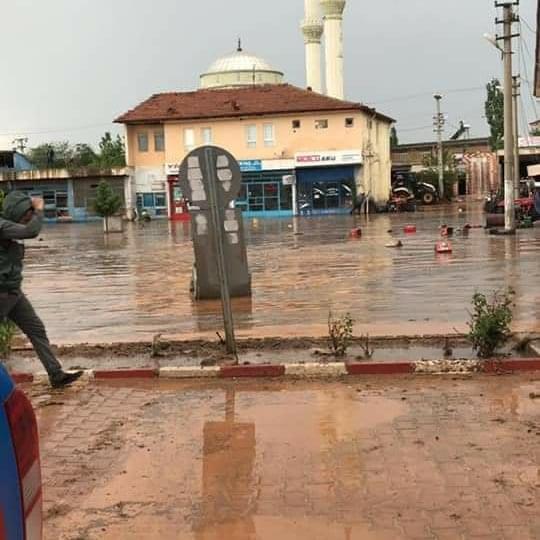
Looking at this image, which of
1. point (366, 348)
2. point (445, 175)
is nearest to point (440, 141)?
point (445, 175)

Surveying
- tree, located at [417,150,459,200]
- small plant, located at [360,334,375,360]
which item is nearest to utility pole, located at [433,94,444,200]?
tree, located at [417,150,459,200]

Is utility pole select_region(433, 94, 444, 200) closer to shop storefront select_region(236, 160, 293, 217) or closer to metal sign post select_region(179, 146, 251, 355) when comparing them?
shop storefront select_region(236, 160, 293, 217)

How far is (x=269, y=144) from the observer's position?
55188 mm

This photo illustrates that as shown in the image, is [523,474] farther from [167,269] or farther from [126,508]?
[167,269]

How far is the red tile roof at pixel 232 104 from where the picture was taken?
54469mm

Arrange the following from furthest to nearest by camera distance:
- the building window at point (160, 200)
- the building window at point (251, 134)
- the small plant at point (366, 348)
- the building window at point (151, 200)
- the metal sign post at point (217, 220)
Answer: the building window at point (151, 200) < the building window at point (160, 200) < the building window at point (251, 134) < the small plant at point (366, 348) < the metal sign post at point (217, 220)

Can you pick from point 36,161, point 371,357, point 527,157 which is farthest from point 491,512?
point 36,161

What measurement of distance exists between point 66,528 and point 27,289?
13.0m

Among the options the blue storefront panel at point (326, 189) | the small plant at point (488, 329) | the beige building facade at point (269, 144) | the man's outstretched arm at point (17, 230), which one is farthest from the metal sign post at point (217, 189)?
the blue storefront panel at point (326, 189)

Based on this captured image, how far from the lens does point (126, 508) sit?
454cm

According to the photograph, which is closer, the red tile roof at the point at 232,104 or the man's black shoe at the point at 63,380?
the man's black shoe at the point at 63,380

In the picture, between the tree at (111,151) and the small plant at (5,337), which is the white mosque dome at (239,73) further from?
the small plant at (5,337)

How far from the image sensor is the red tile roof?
54.5 meters

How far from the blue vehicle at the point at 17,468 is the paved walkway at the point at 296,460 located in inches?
69.8
